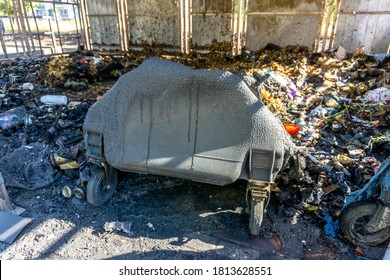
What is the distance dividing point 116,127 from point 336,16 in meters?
9.78

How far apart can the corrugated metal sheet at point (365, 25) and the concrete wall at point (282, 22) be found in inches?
35.6

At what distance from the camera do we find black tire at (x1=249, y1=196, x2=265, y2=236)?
2650 mm

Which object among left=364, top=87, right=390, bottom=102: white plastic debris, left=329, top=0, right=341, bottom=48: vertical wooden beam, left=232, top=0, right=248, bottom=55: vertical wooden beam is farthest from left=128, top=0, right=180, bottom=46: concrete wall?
left=364, top=87, right=390, bottom=102: white plastic debris

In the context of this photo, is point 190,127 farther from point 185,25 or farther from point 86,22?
point 86,22

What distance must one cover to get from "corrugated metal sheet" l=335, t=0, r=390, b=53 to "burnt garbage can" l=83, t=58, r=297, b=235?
29.5ft

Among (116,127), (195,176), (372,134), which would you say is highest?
(116,127)

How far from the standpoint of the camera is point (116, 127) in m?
2.81

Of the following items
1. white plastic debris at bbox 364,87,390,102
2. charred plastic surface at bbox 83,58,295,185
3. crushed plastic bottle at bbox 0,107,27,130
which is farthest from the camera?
white plastic debris at bbox 364,87,390,102

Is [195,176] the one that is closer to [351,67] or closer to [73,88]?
[73,88]

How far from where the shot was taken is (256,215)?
267cm

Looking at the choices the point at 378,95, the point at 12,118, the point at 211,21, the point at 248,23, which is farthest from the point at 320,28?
the point at 12,118

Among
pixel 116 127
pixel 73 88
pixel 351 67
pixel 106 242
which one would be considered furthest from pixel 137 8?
pixel 106 242

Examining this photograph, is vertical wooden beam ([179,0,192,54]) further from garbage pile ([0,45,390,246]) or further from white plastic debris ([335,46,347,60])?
white plastic debris ([335,46,347,60])

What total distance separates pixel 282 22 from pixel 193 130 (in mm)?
9643
